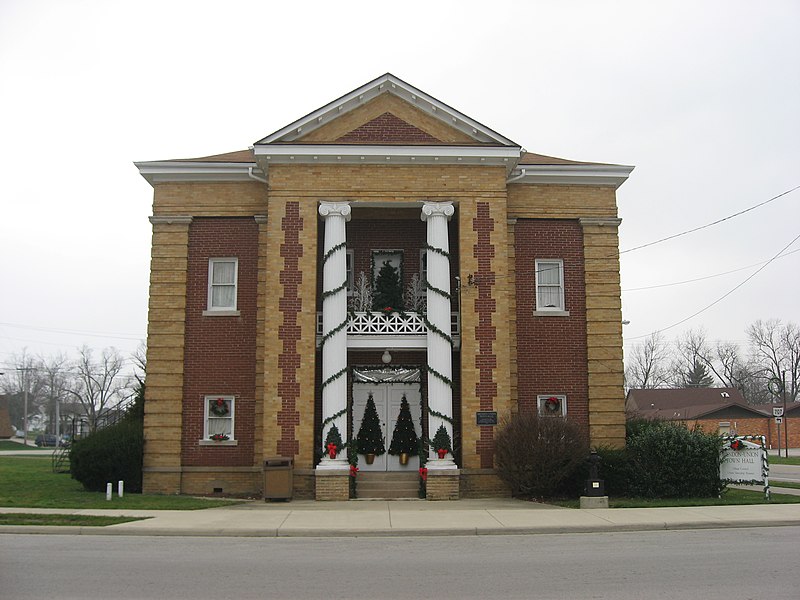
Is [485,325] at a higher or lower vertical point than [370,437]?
higher

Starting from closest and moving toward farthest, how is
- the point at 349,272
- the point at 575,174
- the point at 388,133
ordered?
1. the point at 388,133
2. the point at 575,174
3. the point at 349,272

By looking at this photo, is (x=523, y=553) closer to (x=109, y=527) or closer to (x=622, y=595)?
(x=622, y=595)

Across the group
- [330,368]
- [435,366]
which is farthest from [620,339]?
[330,368]

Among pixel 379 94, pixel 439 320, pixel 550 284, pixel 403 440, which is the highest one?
pixel 379 94

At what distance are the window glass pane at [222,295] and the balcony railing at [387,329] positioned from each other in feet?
9.78

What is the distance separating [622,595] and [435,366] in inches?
514

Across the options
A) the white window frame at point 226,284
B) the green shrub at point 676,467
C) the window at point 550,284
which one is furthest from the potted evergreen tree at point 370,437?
the green shrub at point 676,467

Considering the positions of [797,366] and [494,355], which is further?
[797,366]

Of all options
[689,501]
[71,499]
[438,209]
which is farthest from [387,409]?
[71,499]

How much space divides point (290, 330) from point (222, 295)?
121 inches

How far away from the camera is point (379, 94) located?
22.7 metres

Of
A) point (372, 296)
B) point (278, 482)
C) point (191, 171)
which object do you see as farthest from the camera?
point (372, 296)

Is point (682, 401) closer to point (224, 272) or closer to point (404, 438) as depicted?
point (404, 438)

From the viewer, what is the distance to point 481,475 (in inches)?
853
